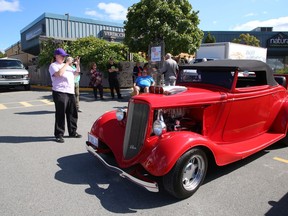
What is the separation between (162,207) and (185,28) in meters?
10.9

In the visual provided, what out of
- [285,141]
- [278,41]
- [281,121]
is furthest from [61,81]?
[278,41]

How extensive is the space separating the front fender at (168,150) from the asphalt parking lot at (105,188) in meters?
0.46

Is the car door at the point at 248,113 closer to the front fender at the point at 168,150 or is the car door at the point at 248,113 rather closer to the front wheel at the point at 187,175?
the front wheel at the point at 187,175

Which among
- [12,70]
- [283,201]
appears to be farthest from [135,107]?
[12,70]

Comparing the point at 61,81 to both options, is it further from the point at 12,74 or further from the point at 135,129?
the point at 12,74

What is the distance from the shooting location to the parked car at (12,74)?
15.9 m

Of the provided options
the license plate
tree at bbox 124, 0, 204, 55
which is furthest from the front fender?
tree at bbox 124, 0, 204, 55

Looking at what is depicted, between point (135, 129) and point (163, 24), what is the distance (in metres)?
9.71

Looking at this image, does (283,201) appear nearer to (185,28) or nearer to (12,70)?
(185,28)

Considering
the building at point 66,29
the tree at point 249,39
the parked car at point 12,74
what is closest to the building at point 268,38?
the tree at point 249,39

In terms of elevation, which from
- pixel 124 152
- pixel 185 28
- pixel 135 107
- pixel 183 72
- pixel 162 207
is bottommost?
pixel 162 207

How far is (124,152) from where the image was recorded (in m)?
4.07

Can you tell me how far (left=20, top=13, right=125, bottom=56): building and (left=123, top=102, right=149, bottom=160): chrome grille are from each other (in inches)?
1059

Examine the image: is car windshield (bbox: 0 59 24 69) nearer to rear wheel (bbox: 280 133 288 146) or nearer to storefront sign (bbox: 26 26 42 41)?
rear wheel (bbox: 280 133 288 146)
